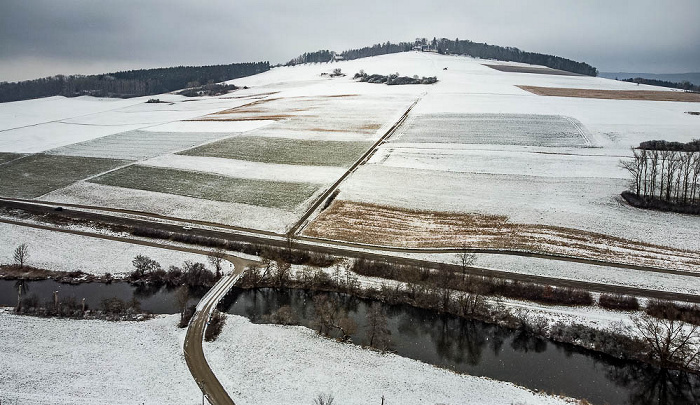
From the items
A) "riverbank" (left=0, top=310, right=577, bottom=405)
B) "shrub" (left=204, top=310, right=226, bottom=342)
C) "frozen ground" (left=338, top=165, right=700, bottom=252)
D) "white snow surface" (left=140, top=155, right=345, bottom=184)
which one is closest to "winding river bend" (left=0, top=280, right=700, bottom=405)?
"shrub" (left=204, top=310, right=226, bottom=342)

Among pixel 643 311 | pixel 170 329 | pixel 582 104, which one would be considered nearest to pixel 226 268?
pixel 170 329

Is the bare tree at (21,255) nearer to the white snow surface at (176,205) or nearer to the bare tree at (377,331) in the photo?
the white snow surface at (176,205)

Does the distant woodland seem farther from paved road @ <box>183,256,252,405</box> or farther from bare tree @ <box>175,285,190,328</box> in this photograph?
bare tree @ <box>175,285,190,328</box>

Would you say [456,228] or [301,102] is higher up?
[301,102]

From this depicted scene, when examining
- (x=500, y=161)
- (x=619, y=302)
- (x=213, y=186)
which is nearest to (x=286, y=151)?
(x=213, y=186)

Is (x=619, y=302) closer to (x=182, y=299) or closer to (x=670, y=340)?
(x=670, y=340)

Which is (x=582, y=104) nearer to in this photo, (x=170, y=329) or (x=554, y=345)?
(x=554, y=345)
